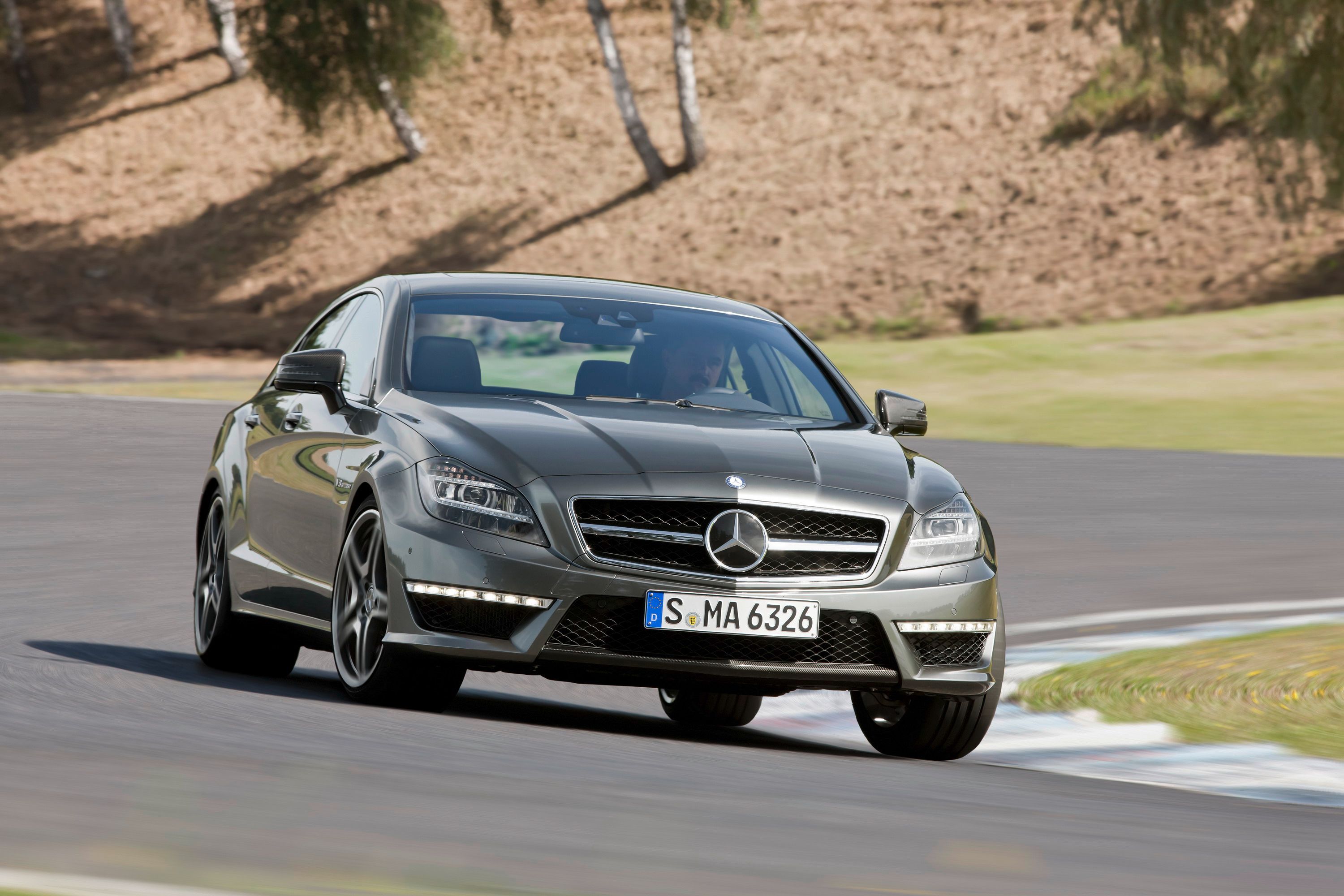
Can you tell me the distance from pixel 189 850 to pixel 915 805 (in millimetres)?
2195

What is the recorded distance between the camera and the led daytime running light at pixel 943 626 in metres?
7.03

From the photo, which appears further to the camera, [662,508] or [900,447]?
[900,447]

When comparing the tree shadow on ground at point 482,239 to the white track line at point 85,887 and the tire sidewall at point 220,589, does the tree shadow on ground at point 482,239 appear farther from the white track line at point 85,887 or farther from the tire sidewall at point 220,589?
the white track line at point 85,887

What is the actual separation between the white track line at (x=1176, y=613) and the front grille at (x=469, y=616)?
4476 mm

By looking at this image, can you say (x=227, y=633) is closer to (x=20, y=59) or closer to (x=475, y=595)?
(x=475, y=595)

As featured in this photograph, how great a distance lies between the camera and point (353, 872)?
4.44 m

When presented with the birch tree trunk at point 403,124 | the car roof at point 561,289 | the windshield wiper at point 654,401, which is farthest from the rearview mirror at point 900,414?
the birch tree trunk at point 403,124

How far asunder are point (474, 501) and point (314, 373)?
1208 millimetres

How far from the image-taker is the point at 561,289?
8570 millimetres

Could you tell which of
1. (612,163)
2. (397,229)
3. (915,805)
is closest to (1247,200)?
(612,163)

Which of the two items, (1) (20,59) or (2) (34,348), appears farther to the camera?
(1) (20,59)

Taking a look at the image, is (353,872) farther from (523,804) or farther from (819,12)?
(819,12)

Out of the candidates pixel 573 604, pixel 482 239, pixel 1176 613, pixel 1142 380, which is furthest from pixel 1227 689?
pixel 482 239

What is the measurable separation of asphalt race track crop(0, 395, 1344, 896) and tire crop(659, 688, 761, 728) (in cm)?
12
